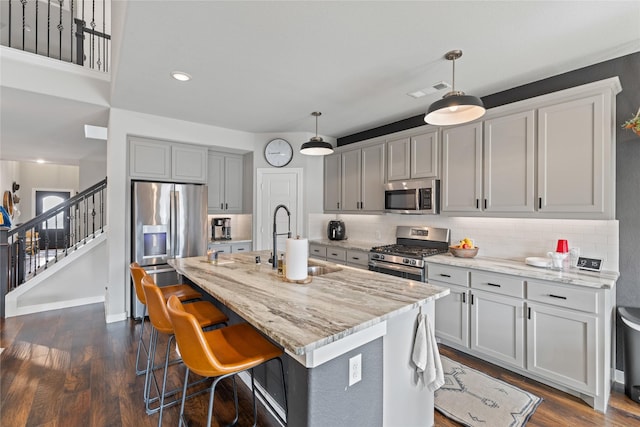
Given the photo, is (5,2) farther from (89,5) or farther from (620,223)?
(620,223)

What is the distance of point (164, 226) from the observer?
396 centimetres

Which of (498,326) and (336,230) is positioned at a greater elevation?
(336,230)

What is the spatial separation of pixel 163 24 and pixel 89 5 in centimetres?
567

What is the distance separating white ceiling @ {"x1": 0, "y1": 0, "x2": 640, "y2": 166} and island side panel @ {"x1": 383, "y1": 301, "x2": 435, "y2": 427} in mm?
1885

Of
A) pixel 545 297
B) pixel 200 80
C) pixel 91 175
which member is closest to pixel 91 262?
pixel 200 80

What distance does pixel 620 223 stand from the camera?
2.44 meters

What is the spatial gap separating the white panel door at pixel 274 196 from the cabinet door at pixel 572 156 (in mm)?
3213

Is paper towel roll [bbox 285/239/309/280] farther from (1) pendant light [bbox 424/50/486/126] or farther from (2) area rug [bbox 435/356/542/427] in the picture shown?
(2) area rug [bbox 435/356/542/427]

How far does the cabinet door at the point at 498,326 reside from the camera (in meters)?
2.48

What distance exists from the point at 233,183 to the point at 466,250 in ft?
12.1

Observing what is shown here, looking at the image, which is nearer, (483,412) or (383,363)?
(383,363)

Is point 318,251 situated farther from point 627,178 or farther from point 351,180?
point 627,178

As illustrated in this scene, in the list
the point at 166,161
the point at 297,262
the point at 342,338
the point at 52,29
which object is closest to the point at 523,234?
the point at 297,262

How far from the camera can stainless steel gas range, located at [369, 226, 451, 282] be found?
128 inches
